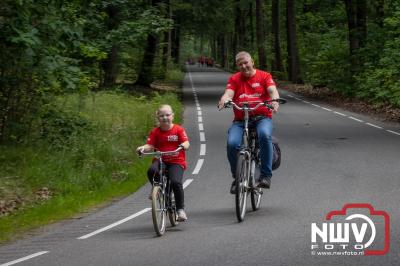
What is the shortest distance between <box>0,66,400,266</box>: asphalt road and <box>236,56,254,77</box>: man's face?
1973 mm

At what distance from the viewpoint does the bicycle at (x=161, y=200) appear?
811cm

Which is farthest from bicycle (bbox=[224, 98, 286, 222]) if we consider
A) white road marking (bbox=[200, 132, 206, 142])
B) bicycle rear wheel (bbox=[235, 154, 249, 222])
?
white road marking (bbox=[200, 132, 206, 142])

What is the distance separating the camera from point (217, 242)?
25.1ft

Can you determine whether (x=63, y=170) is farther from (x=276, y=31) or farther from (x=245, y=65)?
(x=276, y=31)

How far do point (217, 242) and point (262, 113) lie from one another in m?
2.45

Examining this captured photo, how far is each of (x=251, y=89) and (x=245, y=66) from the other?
0.34 metres

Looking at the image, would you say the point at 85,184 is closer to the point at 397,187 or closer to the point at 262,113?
the point at 262,113

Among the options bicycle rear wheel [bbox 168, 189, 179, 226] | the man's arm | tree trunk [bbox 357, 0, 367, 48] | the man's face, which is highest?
tree trunk [bbox 357, 0, 367, 48]

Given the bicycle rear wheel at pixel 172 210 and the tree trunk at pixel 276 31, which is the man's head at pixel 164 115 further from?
the tree trunk at pixel 276 31

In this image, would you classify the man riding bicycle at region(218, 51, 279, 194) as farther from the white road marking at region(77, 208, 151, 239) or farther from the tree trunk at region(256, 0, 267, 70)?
the tree trunk at region(256, 0, 267, 70)

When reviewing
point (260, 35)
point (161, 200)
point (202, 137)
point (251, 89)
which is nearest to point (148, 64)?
point (260, 35)

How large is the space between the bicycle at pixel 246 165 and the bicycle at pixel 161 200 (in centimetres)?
85

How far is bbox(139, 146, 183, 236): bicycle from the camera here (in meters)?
8.11

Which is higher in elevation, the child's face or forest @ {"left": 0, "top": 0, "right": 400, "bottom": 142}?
forest @ {"left": 0, "top": 0, "right": 400, "bottom": 142}
